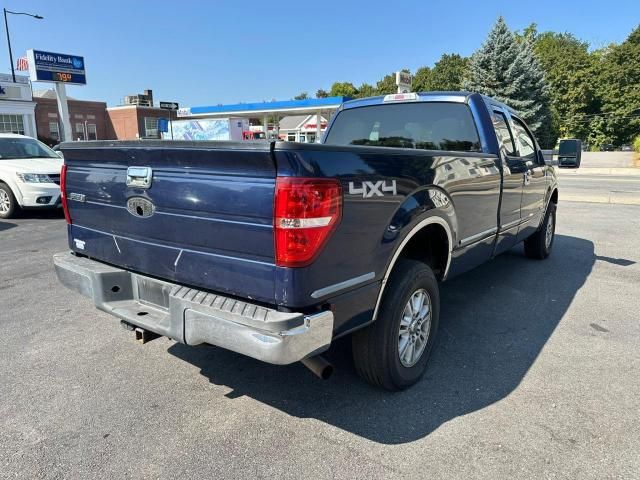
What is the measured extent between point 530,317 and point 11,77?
1751 inches

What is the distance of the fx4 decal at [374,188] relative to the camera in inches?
92.7

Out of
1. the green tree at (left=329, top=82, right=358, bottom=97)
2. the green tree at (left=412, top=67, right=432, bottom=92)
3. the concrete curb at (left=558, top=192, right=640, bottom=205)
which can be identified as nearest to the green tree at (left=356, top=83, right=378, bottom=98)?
the green tree at (left=329, top=82, right=358, bottom=97)

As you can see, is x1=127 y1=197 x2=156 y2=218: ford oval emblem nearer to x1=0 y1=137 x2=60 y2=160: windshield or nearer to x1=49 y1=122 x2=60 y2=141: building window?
x1=0 y1=137 x2=60 y2=160: windshield

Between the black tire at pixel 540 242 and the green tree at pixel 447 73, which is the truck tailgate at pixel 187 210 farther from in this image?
the green tree at pixel 447 73

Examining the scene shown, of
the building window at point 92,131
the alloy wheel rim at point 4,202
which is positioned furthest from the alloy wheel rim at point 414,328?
the building window at point 92,131

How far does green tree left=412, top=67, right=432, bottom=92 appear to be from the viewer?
67.8 m

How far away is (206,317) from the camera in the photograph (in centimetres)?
230

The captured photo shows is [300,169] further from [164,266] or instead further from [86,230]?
[86,230]

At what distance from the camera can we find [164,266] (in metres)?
2.69

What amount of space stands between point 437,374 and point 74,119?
6702 cm

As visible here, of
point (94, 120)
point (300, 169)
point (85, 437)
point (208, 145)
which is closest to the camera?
point (300, 169)

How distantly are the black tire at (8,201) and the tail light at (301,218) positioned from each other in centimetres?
928

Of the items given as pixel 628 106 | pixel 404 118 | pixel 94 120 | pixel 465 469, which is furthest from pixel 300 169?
pixel 94 120

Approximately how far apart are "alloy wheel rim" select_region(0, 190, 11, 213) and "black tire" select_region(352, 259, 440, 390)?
30.5ft
